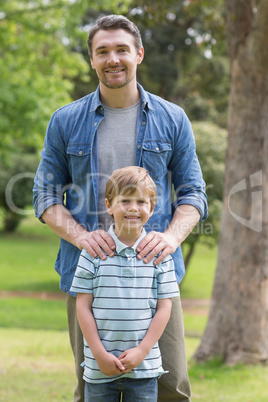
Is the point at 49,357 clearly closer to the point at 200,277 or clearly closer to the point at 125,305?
the point at 125,305

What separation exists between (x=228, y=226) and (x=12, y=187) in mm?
16012

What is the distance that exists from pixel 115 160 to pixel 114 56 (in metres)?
0.51

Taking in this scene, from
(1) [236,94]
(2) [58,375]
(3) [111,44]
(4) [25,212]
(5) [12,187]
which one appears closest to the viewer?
(3) [111,44]

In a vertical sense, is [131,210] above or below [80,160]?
below

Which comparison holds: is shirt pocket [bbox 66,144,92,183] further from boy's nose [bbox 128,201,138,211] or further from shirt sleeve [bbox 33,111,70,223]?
boy's nose [bbox 128,201,138,211]

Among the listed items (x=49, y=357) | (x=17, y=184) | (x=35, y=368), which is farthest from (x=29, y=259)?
(x=35, y=368)

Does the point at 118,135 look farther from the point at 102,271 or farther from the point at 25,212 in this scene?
the point at 25,212

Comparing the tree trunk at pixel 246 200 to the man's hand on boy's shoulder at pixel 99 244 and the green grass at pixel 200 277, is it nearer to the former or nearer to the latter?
the man's hand on boy's shoulder at pixel 99 244

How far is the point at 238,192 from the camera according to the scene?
5.89 m

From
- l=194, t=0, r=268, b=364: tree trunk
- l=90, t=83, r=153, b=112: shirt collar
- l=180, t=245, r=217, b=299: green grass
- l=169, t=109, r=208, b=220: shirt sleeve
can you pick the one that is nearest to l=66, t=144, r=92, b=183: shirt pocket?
l=90, t=83, r=153, b=112: shirt collar

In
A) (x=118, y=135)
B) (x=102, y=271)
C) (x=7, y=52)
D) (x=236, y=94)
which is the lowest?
(x=102, y=271)

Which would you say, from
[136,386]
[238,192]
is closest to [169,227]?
[136,386]

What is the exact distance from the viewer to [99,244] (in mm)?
2451

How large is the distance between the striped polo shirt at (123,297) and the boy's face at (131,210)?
75 mm
